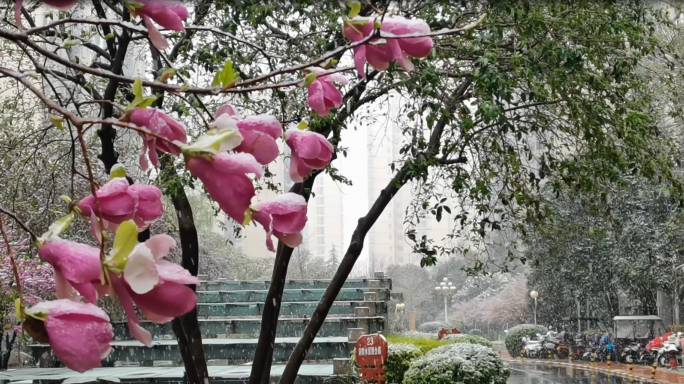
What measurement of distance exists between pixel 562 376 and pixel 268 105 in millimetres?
13510

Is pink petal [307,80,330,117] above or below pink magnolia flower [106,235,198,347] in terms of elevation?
above

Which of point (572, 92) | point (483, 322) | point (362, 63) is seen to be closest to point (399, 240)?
point (483, 322)

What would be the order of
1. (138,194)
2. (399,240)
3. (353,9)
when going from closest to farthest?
(138,194), (353,9), (399,240)

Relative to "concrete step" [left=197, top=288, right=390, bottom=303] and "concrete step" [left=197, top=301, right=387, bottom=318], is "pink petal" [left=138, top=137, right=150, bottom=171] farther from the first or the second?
"concrete step" [left=197, top=288, right=390, bottom=303]

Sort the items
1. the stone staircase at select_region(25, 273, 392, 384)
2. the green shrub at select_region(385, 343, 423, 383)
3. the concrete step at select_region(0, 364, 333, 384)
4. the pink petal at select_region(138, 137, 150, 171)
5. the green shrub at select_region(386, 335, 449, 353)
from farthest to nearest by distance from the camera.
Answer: the green shrub at select_region(386, 335, 449, 353) → the green shrub at select_region(385, 343, 423, 383) → the stone staircase at select_region(25, 273, 392, 384) → the concrete step at select_region(0, 364, 333, 384) → the pink petal at select_region(138, 137, 150, 171)

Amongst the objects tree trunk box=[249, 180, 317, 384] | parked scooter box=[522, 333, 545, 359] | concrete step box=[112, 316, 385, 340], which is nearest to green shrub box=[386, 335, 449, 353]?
concrete step box=[112, 316, 385, 340]

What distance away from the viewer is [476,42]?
3.68 metres

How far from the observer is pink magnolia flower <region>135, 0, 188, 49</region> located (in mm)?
625

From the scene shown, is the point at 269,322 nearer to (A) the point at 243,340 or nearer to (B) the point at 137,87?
(A) the point at 243,340

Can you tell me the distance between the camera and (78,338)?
42cm

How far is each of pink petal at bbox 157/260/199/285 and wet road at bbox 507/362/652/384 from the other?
1475 cm

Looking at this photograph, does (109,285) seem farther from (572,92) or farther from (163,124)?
(572,92)

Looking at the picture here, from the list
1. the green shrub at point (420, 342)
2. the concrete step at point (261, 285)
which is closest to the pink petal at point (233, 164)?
the concrete step at point (261, 285)

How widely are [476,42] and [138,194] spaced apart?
3.33 metres
